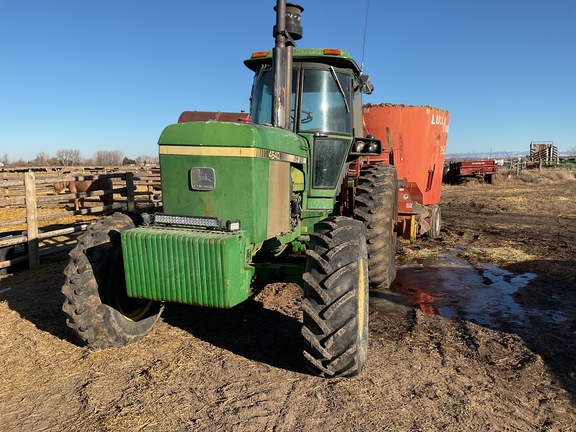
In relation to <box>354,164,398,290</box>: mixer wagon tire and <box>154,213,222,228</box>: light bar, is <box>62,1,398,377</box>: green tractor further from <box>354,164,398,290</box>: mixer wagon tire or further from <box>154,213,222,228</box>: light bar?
<box>354,164,398,290</box>: mixer wagon tire

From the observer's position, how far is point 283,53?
446cm

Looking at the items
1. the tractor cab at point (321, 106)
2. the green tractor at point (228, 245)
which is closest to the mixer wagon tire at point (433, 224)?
the tractor cab at point (321, 106)

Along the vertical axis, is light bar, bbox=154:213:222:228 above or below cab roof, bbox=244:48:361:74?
below

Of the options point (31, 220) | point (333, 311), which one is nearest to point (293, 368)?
Result: point (333, 311)

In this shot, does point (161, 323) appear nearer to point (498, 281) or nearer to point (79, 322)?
point (79, 322)

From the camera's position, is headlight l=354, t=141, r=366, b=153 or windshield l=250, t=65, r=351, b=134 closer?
windshield l=250, t=65, r=351, b=134

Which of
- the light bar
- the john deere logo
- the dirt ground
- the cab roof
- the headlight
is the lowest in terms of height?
the dirt ground

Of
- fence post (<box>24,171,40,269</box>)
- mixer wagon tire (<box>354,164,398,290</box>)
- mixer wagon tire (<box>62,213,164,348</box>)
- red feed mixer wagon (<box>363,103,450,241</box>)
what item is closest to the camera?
mixer wagon tire (<box>62,213,164,348</box>)

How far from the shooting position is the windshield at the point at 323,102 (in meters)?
5.15

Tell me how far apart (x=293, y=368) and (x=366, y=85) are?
3422mm

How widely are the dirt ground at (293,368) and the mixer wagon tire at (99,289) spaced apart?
0.73ft

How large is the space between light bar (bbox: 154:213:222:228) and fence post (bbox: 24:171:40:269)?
463 centimetres

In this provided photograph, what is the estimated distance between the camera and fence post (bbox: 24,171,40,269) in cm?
726

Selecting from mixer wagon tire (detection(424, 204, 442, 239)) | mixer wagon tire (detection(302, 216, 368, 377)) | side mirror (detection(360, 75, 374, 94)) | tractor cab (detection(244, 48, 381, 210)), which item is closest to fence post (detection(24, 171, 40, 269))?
tractor cab (detection(244, 48, 381, 210))
